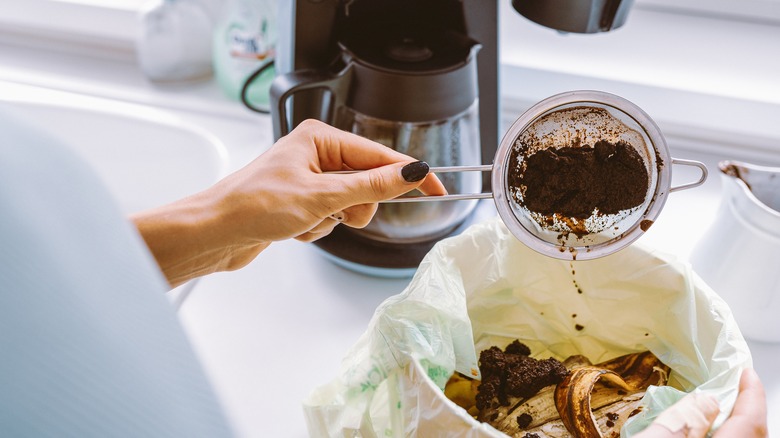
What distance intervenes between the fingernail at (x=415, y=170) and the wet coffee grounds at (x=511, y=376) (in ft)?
0.60

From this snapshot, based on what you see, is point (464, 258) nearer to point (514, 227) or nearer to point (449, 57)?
point (514, 227)

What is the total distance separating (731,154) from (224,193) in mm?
668

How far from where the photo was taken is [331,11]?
2.29 feet

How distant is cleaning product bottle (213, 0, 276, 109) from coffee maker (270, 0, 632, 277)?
0.16m

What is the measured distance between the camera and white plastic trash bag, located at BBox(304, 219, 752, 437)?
51 centimetres

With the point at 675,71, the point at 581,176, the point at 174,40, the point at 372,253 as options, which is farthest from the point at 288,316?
the point at 675,71

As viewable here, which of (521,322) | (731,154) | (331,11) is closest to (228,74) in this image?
(331,11)

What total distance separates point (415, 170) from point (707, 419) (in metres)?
0.26

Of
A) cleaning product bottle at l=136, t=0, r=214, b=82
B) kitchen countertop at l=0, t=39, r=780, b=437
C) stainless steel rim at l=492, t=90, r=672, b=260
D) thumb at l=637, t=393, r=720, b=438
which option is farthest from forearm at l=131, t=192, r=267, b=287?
cleaning product bottle at l=136, t=0, r=214, b=82

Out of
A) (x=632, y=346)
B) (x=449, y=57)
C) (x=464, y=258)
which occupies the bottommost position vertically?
(x=632, y=346)

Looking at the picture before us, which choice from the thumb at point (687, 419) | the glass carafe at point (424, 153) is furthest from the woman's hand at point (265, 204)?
the thumb at point (687, 419)

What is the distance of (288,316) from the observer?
70cm

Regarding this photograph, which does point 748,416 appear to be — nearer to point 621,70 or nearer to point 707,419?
point 707,419

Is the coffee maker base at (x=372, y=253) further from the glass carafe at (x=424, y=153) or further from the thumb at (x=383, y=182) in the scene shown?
the thumb at (x=383, y=182)
